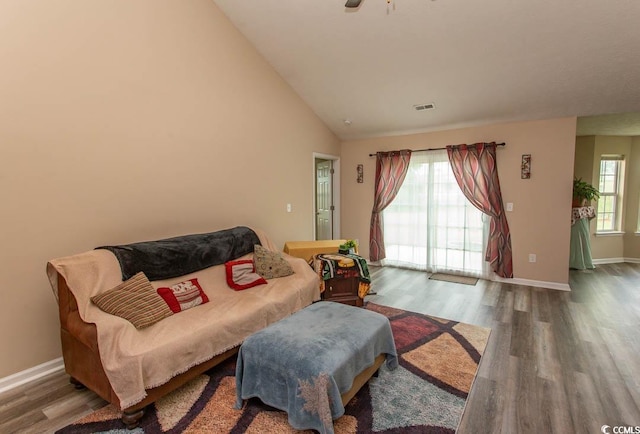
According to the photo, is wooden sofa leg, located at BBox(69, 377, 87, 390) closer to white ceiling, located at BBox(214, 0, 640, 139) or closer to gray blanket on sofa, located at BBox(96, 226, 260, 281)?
gray blanket on sofa, located at BBox(96, 226, 260, 281)

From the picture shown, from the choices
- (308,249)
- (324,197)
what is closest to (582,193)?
(324,197)

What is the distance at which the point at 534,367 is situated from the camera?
2.49 metres

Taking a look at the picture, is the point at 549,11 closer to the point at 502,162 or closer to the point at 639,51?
the point at 639,51

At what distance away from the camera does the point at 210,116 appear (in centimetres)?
355

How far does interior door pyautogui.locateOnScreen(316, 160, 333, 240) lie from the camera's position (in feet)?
20.1

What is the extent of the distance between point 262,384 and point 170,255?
4.84ft

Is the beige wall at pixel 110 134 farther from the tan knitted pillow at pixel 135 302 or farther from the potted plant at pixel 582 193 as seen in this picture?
the potted plant at pixel 582 193

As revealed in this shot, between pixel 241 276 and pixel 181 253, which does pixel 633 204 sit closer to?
pixel 241 276

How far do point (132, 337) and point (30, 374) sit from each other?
3.89ft

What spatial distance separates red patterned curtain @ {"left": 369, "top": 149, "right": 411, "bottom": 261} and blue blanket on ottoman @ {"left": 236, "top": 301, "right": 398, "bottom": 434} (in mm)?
3482

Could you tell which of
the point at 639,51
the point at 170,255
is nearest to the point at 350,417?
the point at 170,255

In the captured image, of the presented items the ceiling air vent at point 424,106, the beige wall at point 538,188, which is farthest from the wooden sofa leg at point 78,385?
the beige wall at point 538,188

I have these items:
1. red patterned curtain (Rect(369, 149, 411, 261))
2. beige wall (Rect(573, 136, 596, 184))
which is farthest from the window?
red patterned curtain (Rect(369, 149, 411, 261))

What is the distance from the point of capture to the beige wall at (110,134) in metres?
2.31
